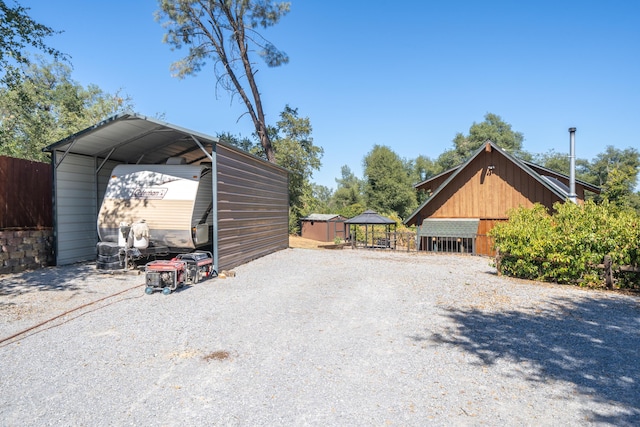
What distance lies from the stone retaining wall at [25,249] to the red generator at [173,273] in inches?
205

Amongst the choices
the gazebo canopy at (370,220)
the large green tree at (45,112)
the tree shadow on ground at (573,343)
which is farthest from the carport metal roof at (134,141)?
the large green tree at (45,112)

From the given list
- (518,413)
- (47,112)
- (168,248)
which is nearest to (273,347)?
(518,413)

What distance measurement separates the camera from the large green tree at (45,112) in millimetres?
26828

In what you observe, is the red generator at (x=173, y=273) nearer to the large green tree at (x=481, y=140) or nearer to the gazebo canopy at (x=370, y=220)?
the gazebo canopy at (x=370, y=220)

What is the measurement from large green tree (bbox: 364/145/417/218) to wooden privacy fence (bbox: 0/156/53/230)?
4400cm

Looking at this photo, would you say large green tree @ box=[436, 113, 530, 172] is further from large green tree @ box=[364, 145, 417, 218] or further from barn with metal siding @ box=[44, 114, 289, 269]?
barn with metal siding @ box=[44, 114, 289, 269]

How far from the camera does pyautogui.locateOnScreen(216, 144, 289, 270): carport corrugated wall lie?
1101 centimetres

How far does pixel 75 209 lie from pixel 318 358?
11848 millimetres

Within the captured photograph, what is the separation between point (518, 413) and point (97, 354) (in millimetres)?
5310

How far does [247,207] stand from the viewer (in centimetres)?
1327

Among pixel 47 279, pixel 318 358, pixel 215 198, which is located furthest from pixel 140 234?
pixel 318 358

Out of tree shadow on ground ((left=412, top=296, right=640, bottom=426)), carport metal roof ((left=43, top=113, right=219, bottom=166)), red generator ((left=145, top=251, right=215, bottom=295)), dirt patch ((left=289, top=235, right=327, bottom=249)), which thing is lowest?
dirt patch ((left=289, top=235, right=327, bottom=249))

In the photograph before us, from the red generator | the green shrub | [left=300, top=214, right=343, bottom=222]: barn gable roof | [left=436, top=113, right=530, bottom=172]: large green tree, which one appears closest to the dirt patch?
[left=300, top=214, right=343, bottom=222]: barn gable roof

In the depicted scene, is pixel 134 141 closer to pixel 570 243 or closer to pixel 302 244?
pixel 570 243
